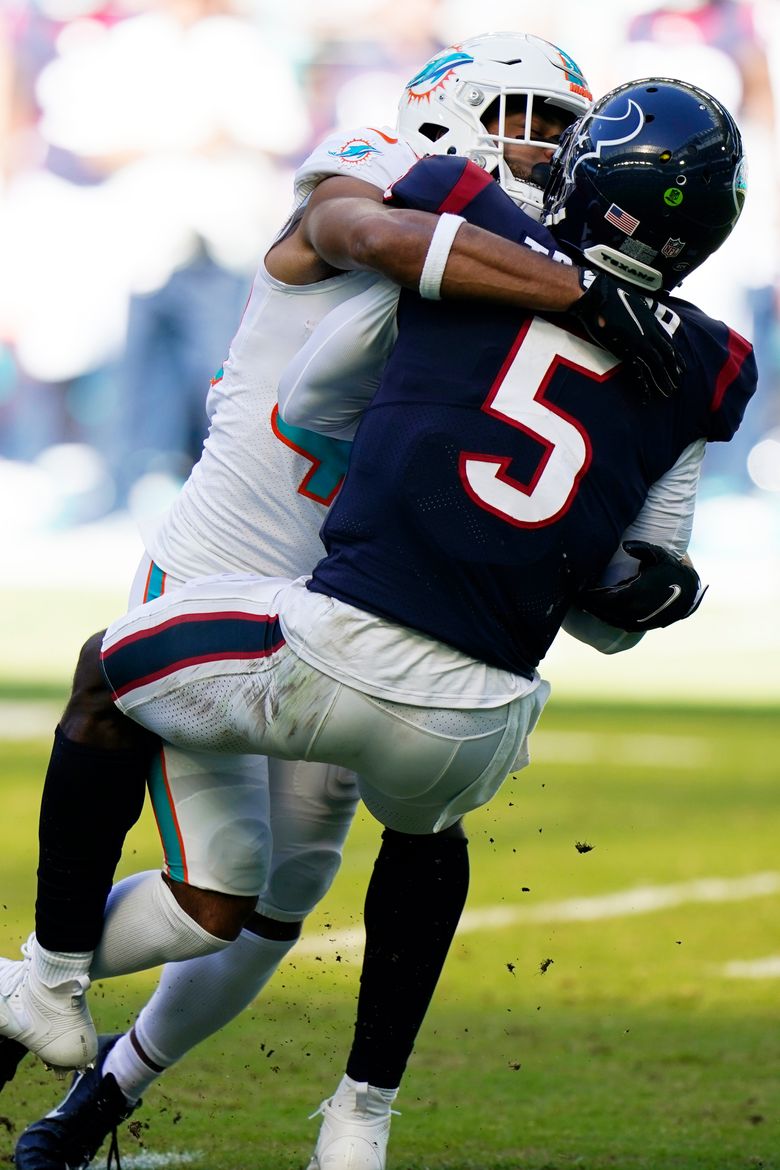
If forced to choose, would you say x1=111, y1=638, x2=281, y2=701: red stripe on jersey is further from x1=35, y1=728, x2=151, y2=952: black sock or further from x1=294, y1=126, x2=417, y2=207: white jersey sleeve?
x1=294, y1=126, x2=417, y2=207: white jersey sleeve

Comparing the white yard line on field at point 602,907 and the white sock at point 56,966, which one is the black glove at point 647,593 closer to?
the white sock at point 56,966

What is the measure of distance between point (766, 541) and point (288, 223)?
16.3 metres

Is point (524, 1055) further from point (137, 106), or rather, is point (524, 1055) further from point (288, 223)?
point (137, 106)

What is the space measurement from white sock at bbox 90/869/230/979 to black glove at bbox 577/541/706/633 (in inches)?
38.6

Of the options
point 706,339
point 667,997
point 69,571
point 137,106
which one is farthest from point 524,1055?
point 137,106

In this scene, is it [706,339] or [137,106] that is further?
[137,106]

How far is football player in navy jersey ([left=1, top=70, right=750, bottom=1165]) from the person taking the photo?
3.02m

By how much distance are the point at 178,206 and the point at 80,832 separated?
53.1 ft

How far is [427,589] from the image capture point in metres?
3.04

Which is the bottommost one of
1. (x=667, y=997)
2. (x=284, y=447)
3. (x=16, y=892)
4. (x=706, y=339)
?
(x=16, y=892)

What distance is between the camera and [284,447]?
139 inches

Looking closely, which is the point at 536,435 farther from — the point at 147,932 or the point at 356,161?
the point at 147,932

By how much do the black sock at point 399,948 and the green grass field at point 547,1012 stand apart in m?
0.45

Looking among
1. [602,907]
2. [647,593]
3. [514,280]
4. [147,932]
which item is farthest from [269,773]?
[602,907]
